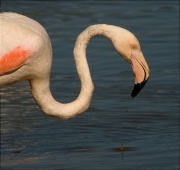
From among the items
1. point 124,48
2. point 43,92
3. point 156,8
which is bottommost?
point 156,8

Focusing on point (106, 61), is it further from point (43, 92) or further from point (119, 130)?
point (43, 92)

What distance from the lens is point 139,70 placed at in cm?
775

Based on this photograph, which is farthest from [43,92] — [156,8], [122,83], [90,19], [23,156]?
[156,8]

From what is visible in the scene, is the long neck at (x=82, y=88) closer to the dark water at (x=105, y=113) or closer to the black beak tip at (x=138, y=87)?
the black beak tip at (x=138, y=87)

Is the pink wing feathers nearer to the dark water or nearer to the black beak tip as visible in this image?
the black beak tip

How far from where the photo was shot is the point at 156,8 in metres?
15.5

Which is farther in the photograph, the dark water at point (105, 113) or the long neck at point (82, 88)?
the dark water at point (105, 113)

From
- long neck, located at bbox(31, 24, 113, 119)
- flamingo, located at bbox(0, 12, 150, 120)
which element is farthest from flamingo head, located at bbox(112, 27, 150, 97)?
long neck, located at bbox(31, 24, 113, 119)

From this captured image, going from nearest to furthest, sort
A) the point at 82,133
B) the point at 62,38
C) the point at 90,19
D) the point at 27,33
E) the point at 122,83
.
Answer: the point at 27,33
the point at 82,133
the point at 122,83
the point at 62,38
the point at 90,19

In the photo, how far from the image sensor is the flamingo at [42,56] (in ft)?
25.4

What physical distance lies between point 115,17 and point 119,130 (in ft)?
16.5

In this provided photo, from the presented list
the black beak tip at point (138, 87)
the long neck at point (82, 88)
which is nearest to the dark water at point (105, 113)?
the long neck at point (82, 88)

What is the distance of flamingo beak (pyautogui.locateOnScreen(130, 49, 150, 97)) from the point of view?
774 cm

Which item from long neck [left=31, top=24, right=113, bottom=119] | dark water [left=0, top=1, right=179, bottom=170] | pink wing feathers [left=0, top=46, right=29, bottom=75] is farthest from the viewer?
dark water [left=0, top=1, right=179, bottom=170]
